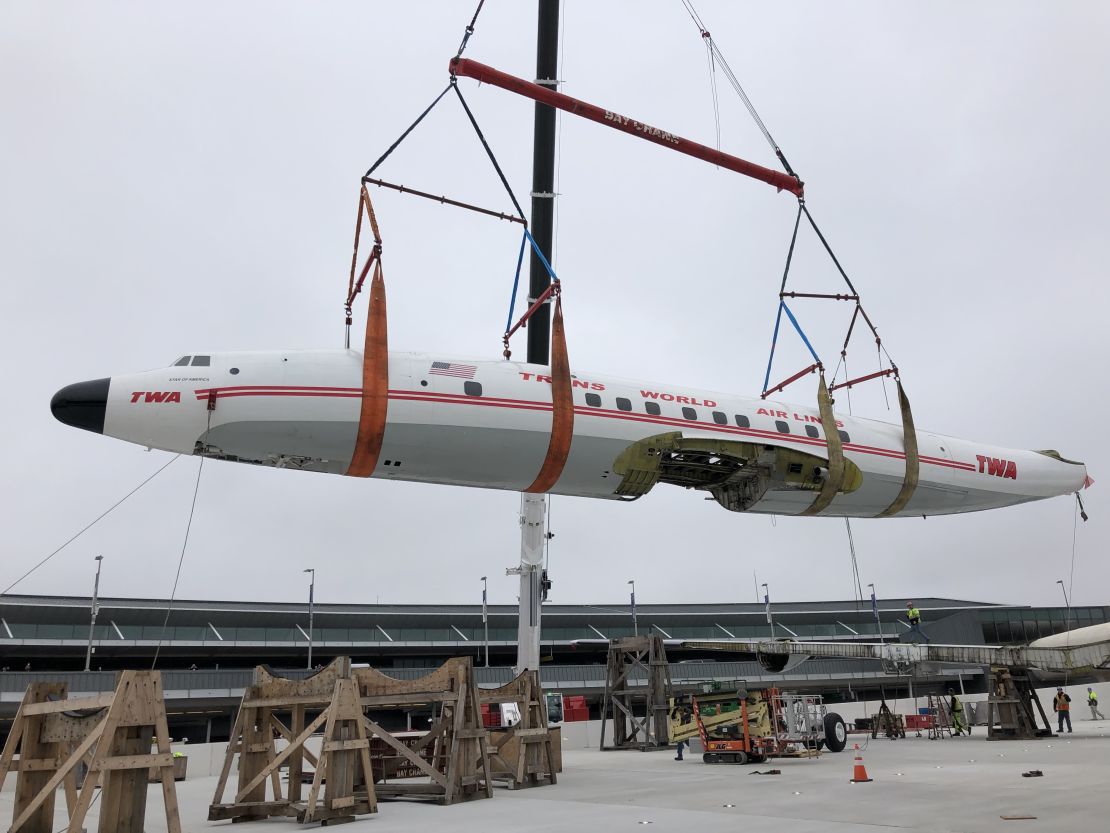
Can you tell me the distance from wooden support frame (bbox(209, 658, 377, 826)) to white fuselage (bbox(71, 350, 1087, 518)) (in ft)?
13.8

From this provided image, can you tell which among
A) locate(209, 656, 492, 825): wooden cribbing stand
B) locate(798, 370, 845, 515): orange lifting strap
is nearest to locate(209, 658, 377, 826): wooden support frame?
locate(209, 656, 492, 825): wooden cribbing stand

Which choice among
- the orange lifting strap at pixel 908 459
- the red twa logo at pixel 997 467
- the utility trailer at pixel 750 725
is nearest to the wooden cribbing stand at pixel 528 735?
the utility trailer at pixel 750 725

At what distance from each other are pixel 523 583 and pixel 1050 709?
38524mm

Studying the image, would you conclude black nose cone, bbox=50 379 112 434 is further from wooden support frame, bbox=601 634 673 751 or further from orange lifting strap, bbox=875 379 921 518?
wooden support frame, bbox=601 634 673 751

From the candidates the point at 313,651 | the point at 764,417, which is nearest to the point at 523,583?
the point at 764,417

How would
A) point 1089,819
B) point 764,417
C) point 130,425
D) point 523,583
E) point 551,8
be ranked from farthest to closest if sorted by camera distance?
1. point 523,583
2. point 551,8
3. point 764,417
4. point 130,425
5. point 1089,819

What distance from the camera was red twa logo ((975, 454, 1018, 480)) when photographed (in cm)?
2317

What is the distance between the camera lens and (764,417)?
20.3 metres

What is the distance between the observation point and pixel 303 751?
55.7 ft

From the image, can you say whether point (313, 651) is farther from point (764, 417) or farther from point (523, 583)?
point (764, 417)

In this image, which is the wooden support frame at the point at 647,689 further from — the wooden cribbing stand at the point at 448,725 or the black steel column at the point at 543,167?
the wooden cribbing stand at the point at 448,725

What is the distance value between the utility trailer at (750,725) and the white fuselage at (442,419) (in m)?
6.90

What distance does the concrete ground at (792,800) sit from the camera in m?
12.7

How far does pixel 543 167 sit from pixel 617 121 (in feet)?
19.0
